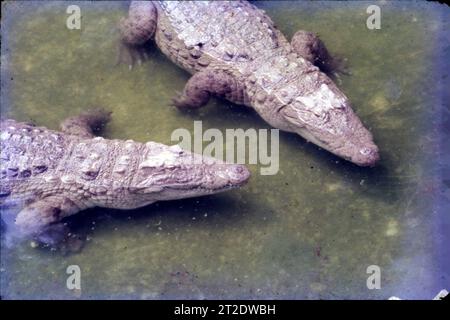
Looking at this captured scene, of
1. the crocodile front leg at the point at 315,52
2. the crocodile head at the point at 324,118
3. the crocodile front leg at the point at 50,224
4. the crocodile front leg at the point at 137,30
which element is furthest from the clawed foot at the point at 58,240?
the crocodile front leg at the point at 315,52

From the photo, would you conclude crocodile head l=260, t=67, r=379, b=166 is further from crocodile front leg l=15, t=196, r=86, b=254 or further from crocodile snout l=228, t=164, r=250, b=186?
crocodile front leg l=15, t=196, r=86, b=254

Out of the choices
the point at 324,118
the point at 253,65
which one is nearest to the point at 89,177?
the point at 253,65

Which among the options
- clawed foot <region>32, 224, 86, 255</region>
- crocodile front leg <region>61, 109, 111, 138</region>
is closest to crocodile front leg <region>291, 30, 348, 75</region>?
crocodile front leg <region>61, 109, 111, 138</region>

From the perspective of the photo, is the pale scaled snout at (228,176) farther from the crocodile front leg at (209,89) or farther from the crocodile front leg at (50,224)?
the crocodile front leg at (50,224)

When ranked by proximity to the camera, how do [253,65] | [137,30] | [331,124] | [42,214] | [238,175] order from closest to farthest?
[238,175]
[42,214]
[331,124]
[253,65]
[137,30]

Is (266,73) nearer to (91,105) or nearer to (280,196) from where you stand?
(280,196)

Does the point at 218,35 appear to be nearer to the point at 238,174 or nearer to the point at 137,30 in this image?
the point at 137,30

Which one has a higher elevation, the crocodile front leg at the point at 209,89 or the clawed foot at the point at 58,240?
the crocodile front leg at the point at 209,89
